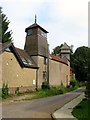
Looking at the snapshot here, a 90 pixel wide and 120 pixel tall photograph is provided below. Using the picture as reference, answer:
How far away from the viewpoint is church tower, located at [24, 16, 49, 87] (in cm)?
4812

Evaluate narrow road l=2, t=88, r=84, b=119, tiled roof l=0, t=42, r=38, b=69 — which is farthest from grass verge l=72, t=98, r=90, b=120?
tiled roof l=0, t=42, r=38, b=69

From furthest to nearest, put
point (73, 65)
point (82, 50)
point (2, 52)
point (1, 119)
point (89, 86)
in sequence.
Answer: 1. point (82, 50)
2. point (73, 65)
3. point (2, 52)
4. point (89, 86)
5. point (1, 119)

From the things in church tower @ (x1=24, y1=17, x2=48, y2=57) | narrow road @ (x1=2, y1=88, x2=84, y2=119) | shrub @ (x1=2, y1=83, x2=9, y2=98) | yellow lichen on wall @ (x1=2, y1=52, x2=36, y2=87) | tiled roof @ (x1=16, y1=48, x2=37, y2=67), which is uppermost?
church tower @ (x1=24, y1=17, x2=48, y2=57)

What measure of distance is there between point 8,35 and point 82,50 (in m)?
43.7

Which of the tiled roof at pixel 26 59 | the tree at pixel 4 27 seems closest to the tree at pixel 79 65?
the tree at pixel 4 27

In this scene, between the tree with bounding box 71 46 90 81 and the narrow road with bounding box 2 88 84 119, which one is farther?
the tree with bounding box 71 46 90 81

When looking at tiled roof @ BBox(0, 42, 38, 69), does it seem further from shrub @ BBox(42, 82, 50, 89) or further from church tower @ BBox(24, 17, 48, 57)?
shrub @ BBox(42, 82, 50, 89)

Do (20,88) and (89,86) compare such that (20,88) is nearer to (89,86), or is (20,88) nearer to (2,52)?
(2,52)

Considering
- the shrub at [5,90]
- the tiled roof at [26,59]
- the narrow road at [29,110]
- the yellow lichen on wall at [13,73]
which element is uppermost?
the tiled roof at [26,59]

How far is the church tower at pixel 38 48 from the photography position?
48125 mm

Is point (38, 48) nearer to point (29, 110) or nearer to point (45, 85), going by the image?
point (45, 85)

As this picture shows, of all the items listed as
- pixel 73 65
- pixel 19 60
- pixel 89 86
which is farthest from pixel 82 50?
pixel 89 86

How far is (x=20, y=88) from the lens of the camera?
131 ft

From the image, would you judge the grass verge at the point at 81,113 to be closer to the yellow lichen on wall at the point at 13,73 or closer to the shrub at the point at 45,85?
the yellow lichen on wall at the point at 13,73
